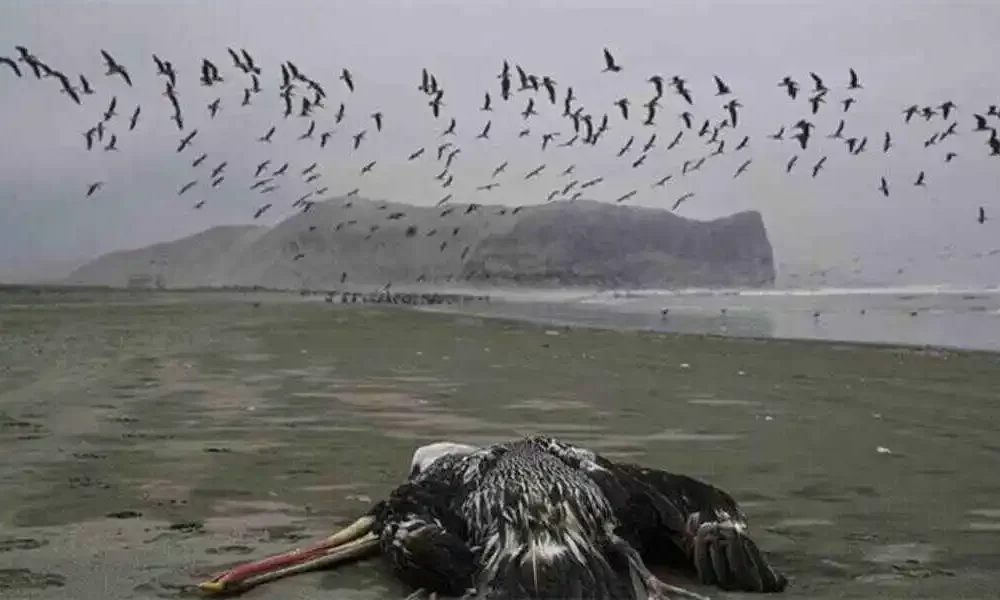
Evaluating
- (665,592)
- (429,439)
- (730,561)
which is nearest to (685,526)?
(730,561)

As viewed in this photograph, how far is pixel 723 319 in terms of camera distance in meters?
24.0

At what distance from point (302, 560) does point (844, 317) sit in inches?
866

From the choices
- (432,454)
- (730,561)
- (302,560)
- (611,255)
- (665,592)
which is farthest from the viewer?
(611,255)

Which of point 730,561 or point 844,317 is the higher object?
point 730,561

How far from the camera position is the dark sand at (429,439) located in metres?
3.91

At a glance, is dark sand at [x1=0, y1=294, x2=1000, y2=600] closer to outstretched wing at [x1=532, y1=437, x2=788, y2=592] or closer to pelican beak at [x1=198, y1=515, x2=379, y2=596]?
pelican beak at [x1=198, y1=515, x2=379, y2=596]

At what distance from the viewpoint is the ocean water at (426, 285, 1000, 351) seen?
59.4 feet

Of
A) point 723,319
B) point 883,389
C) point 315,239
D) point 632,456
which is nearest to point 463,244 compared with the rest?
point 315,239

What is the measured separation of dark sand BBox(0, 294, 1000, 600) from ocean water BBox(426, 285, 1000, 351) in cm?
397

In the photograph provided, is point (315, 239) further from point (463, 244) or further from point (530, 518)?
point (530, 518)

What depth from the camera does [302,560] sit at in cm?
369

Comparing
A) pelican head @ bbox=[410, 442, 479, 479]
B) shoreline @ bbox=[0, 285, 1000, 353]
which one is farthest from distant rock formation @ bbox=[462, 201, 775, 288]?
pelican head @ bbox=[410, 442, 479, 479]

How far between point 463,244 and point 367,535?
51839 millimetres

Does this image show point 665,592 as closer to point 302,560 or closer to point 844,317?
point 302,560
